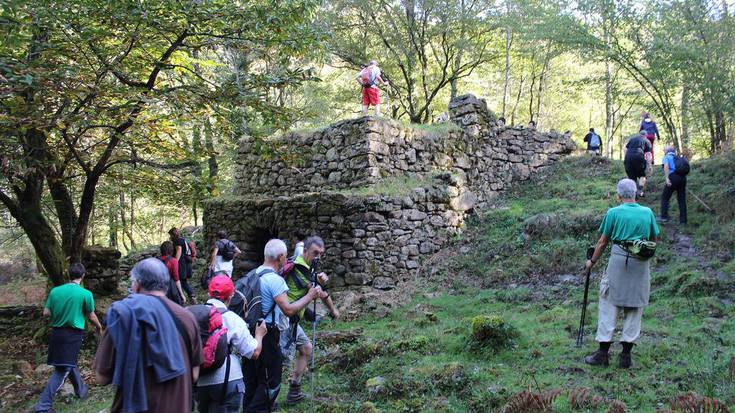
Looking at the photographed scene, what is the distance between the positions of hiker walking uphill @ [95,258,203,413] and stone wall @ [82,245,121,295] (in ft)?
28.2

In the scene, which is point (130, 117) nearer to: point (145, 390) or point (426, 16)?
point (145, 390)

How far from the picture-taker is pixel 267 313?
4027mm

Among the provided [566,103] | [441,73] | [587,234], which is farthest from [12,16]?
[566,103]

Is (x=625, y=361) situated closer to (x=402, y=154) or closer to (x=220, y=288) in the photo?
(x=220, y=288)

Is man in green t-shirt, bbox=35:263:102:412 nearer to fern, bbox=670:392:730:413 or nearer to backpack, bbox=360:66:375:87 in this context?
fern, bbox=670:392:730:413

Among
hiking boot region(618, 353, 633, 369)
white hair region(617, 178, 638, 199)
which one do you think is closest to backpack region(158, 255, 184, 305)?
hiking boot region(618, 353, 633, 369)

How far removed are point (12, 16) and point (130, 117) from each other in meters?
1.67

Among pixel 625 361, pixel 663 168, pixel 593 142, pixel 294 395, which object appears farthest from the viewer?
pixel 593 142

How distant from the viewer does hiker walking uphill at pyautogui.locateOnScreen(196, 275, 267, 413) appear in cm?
312

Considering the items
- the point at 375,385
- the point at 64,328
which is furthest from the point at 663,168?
the point at 64,328

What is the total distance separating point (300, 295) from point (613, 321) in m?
2.93

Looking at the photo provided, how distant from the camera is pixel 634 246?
4520mm

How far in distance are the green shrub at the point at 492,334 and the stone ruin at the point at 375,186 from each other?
12.0ft

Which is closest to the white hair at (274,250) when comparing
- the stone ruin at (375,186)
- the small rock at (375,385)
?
the small rock at (375,385)
